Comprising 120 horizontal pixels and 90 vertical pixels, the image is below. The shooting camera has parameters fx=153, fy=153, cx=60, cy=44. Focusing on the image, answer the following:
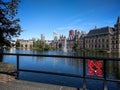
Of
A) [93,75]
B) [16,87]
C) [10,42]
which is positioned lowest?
[16,87]

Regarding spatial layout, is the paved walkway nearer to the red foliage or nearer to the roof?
the red foliage

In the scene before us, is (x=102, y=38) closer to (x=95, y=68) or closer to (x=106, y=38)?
(x=106, y=38)

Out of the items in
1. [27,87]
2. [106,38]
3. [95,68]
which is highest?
[106,38]

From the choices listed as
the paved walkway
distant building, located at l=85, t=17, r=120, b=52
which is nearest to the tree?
the paved walkway

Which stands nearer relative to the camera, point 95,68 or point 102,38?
point 95,68

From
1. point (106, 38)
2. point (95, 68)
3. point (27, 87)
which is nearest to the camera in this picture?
point (95, 68)

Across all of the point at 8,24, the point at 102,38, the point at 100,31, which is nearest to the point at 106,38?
the point at 102,38

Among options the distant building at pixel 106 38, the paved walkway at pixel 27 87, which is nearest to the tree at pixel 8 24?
the paved walkway at pixel 27 87

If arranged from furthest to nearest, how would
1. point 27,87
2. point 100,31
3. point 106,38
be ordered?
point 100,31 → point 106,38 → point 27,87

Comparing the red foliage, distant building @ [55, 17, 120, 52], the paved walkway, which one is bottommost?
the paved walkway

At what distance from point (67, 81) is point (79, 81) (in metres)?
1.02

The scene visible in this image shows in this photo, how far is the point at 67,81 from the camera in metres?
13.1

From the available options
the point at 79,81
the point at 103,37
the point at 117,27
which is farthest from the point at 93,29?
the point at 79,81

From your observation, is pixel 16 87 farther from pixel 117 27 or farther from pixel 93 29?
pixel 93 29
